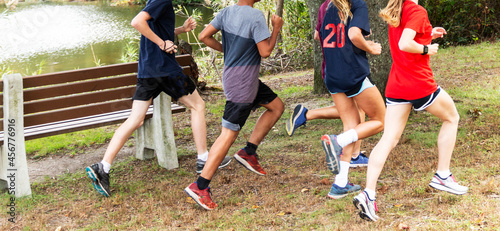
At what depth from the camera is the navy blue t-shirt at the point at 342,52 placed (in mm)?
3973

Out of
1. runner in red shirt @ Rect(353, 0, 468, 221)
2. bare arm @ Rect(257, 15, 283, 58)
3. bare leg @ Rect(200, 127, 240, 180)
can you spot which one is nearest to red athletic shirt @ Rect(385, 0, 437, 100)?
runner in red shirt @ Rect(353, 0, 468, 221)

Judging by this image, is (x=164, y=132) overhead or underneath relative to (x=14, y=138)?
underneath

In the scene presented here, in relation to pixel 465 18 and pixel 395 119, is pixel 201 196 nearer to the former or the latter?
pixel 395 119

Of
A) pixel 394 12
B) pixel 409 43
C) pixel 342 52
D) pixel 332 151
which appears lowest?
pixel 332 151

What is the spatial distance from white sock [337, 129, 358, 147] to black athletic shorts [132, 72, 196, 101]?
5.41 feet

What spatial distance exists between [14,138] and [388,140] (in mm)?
3327

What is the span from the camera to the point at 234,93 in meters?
4.34

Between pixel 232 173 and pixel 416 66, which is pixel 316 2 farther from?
pixel 416 66

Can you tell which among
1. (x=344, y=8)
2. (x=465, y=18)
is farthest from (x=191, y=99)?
(x=465, y=18)

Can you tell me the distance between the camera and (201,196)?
4.21 m

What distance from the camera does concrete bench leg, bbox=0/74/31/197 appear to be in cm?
473

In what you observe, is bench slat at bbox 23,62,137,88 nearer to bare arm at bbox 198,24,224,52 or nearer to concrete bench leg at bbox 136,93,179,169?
concrete bench leg at bbox 136,93,179,169

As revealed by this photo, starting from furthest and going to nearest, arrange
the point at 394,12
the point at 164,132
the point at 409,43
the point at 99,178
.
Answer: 1. the point at 164,132
2. the point at 99,178
3. the point at 394,12
4. the point at 409,43

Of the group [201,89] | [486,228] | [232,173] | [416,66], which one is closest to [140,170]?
[232,173]
